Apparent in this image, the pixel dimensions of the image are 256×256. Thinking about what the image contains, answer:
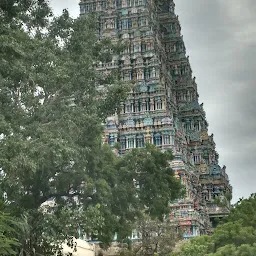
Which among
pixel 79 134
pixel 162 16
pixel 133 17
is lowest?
pixel 79 134

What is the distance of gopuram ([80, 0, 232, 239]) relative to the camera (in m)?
38.4

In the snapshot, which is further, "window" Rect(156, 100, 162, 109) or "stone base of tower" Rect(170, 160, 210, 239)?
"window" Rect(156, 100, 162, 109)

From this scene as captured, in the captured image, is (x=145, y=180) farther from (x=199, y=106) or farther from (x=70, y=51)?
(x=199, y=106)

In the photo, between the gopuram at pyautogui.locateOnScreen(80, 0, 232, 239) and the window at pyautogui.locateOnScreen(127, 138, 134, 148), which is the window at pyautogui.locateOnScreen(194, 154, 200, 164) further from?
the window at pyautogui.locateOnScreen(127, 138, 134, 148)

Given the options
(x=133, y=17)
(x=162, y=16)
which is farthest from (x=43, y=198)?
(x=162, y=16)

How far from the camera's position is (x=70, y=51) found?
2038 centimetres

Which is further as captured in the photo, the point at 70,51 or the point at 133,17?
the point at 133,17

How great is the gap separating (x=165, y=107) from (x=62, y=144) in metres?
23.7

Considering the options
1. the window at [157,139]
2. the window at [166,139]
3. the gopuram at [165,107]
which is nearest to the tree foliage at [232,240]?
the gopuram at [165,107]

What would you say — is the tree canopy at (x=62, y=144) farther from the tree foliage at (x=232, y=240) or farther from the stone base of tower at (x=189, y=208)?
the stone base of tower at (x=189, y=208)

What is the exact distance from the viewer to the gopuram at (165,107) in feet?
126

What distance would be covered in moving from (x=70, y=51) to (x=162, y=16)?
32.6 m

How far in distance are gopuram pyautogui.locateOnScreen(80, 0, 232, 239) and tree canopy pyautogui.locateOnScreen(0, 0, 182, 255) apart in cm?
1520

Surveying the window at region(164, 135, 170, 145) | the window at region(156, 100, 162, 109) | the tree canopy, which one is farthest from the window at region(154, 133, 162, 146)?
the tree canopy
